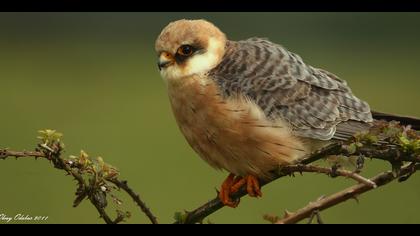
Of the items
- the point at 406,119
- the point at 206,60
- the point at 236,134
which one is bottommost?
the point at 406,119

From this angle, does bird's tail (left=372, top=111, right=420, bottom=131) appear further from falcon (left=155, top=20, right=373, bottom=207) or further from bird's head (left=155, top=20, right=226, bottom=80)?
bird's head (left=155, top=20, right=226, bottom=80)

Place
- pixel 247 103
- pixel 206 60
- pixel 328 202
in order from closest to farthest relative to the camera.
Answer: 1. pixel 328 202
2. pixel 247 103
3. pixel 206 60

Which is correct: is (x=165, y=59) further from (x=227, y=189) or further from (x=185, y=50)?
(x=227, y=189)

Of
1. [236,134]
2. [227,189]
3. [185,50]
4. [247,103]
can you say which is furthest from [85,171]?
[185,50]

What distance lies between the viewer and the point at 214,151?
3.53 meters

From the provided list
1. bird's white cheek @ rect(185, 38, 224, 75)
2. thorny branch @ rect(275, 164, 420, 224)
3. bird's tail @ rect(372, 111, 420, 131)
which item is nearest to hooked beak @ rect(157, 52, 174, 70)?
bird's white cheek @ rect(185, 38, 224, 75)

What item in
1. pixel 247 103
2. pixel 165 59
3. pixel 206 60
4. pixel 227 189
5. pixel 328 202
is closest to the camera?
pixel 328 202

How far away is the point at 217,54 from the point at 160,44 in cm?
40

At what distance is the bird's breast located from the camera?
11.4ft

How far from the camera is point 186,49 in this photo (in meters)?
3.80

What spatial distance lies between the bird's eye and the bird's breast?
25 cm

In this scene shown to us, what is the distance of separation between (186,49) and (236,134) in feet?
2.00

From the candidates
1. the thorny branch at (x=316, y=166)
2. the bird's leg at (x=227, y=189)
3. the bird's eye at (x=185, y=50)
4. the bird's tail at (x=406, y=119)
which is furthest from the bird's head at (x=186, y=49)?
the thorny branch at (x=316, y=166)

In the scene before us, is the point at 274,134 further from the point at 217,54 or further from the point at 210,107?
the point at 217,54
